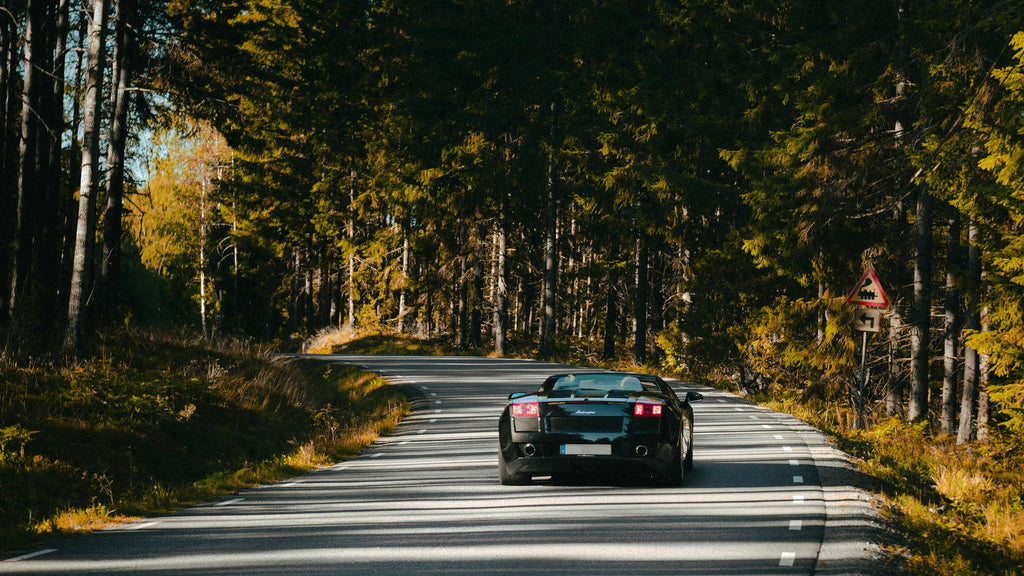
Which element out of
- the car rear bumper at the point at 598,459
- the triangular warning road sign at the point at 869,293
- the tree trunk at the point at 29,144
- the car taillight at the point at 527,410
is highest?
the tree trunk at the point at 29,144

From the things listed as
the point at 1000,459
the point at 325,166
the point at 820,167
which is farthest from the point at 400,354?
the point at 1000,459

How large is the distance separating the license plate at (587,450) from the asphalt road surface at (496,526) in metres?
0.45

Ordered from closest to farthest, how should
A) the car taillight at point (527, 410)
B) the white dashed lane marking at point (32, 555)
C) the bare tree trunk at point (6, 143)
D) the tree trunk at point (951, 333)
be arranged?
the white dashed lane marking at point (32, 555), the car taillight at point (527, 410), the bare tree trunk at point (6, 143), the tree trunk at point (951, 333)

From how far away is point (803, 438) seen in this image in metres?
15.1

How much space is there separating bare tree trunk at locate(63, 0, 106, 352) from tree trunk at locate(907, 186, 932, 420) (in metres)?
17.9

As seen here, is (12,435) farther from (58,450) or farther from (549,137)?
(549,137)

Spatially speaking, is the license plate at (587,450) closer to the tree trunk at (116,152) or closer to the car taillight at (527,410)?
the car taillight at (527,410)

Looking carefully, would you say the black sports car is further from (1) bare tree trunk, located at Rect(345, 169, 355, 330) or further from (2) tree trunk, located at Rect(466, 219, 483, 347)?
(1) bare tree trunk, located at Rect(345, 169, 355, 330)

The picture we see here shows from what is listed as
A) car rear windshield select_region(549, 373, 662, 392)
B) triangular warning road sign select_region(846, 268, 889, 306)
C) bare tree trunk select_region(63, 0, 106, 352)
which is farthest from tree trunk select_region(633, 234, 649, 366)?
car rear windshield select_region(549, 373, 662, 392)

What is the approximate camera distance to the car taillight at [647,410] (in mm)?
9797

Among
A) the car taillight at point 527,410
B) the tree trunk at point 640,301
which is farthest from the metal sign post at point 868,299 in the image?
the tree trunk at point 640,301

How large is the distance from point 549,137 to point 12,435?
1110 inches

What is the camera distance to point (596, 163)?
3531 centimetres

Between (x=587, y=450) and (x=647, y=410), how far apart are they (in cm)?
76
